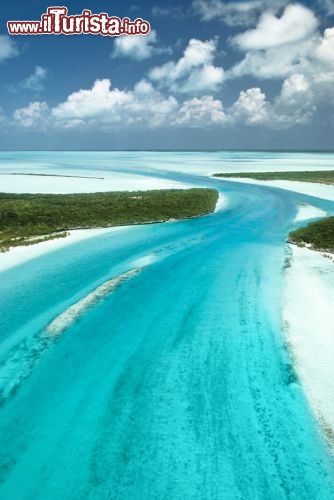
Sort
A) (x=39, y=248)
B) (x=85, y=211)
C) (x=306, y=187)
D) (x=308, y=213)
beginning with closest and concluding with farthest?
1. (x=39, y=248)
2. (x=85, y=211)
3. (x=308, y=213)
4. (x=306, y=187)

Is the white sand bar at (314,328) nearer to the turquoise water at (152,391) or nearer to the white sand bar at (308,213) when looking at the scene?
the turquoise water at (152,391)

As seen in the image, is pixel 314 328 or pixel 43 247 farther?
pixel 43 247

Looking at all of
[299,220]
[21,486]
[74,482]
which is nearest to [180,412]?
[74,482]

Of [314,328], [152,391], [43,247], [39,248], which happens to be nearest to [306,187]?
[43,247]

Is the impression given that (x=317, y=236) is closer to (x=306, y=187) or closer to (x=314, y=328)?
(x=314, y=328)

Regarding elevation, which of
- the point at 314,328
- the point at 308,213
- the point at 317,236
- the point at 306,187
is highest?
the point at 306,187

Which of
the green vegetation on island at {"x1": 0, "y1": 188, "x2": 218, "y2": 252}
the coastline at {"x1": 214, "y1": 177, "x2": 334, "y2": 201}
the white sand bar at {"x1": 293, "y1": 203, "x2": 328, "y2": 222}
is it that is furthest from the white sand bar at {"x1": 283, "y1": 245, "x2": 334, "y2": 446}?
the coastline at {"x1": 214, "y1": 177, "x2": 334, "y2": 201}
